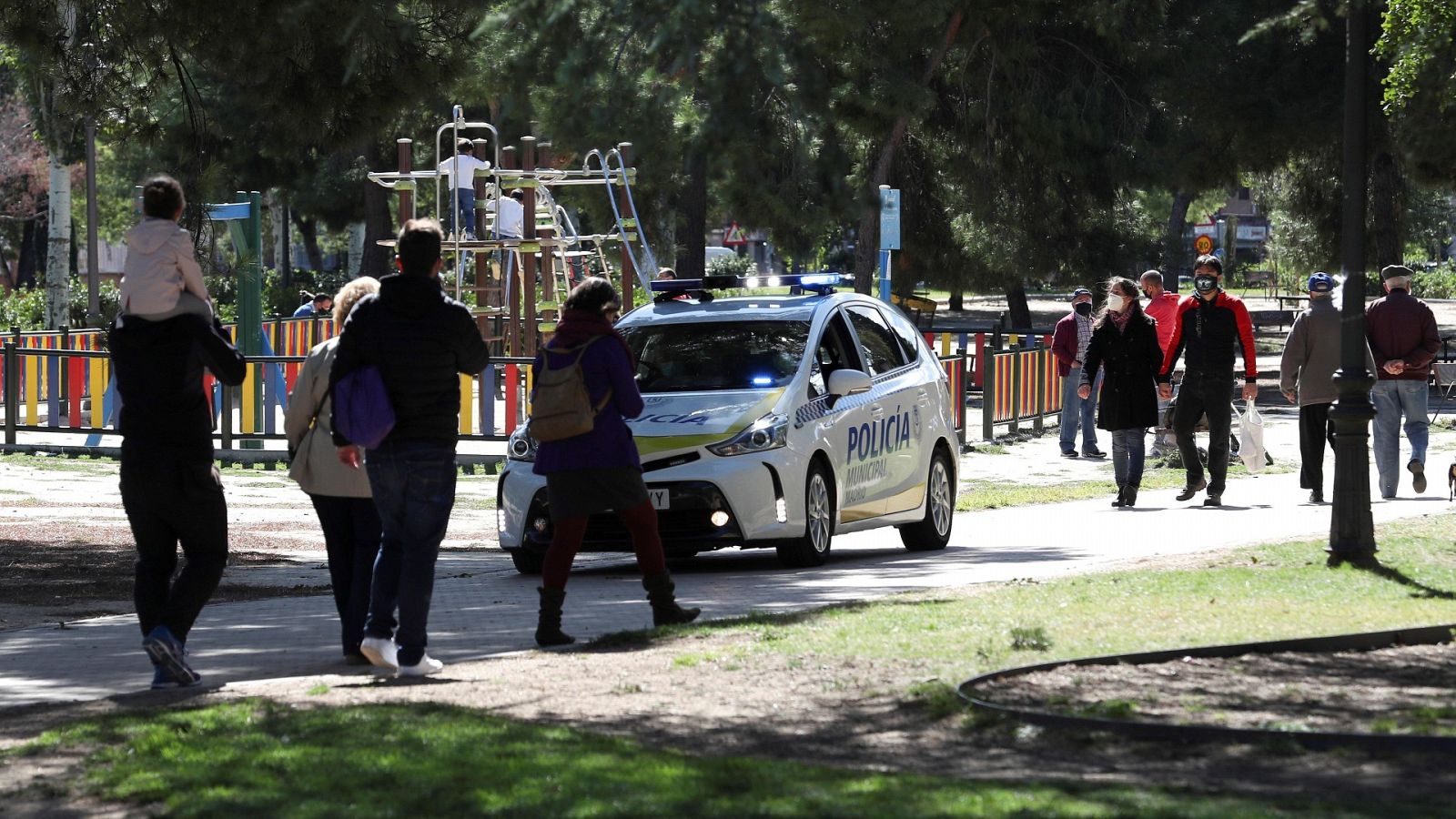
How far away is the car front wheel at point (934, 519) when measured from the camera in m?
14.9

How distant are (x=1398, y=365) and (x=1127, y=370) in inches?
80.6

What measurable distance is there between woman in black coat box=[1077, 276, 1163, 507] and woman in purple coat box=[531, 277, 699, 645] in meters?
7.84

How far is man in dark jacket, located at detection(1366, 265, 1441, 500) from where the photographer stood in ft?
55.5

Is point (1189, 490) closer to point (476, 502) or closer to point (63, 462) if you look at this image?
point (476, 502)

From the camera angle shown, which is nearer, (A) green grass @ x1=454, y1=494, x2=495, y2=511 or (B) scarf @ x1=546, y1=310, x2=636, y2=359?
(B) scarf @ x1=546, y1=310, x2=636, y2=359

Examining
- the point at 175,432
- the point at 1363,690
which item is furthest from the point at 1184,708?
the point at 175,432

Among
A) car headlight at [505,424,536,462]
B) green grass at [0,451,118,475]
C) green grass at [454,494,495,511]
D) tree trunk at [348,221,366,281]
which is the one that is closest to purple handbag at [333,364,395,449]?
car headlight at [505,424,536,462]

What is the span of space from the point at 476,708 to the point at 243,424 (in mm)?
16554

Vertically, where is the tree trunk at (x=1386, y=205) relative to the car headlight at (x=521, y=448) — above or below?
above

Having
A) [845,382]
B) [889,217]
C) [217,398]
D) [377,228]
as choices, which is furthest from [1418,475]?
[377,228]

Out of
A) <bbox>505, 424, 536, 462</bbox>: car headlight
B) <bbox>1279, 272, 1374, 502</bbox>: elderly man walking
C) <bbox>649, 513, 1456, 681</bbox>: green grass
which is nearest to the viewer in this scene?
<bbox>649, 513, 1456, 681</bbox>: green grass

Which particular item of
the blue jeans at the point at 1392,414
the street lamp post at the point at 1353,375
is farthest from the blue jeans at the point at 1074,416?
the street lamp post at the point at 1353,375

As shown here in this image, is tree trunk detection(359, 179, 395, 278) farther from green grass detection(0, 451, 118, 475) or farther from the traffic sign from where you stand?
the traffic sign

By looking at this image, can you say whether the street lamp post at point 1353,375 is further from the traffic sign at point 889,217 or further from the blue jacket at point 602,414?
the traffic sign at point 889,217
